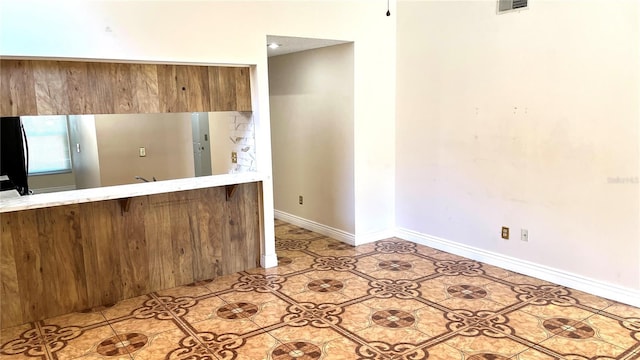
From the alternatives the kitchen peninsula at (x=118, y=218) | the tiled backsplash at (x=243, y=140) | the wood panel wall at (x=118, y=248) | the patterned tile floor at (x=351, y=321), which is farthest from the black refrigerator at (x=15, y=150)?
the tiled backsplash at (x=243, y=140)

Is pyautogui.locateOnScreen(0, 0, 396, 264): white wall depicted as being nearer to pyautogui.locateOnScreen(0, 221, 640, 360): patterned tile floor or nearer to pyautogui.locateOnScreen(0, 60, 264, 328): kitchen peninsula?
pyautogui.locateOnScreen(0, 60, 264, 328): kitchen peninsula

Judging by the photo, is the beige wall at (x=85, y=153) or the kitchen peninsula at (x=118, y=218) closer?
the kitchen peninsula at (x=118, y=218)

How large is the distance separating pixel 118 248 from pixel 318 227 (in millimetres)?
2423

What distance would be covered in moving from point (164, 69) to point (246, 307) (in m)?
1.94

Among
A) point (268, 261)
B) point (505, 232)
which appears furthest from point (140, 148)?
point (505, 232)

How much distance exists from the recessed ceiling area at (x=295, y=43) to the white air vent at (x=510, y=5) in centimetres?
145

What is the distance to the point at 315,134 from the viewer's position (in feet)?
17.6

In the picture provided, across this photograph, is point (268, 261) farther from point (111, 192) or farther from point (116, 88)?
point (116, 88)

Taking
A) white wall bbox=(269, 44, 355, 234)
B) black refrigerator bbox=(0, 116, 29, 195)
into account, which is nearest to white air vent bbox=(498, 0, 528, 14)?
white wall bbox=(269, 44, 355, 234)

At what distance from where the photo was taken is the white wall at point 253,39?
124 inches

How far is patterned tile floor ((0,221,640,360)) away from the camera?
2895 millimetres

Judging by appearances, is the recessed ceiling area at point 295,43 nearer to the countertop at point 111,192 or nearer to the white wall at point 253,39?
the white wall at point 253,39

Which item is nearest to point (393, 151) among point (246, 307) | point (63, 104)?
point (246, 307)

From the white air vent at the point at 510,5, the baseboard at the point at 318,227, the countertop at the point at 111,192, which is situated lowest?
the baseboard at the point at 318,227
